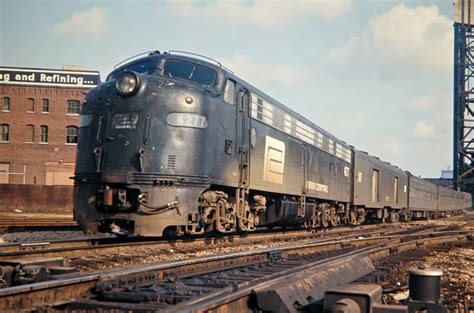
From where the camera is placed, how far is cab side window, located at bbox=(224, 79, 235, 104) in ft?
38.0

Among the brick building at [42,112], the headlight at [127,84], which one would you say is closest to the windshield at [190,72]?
the headlight at [127,84]

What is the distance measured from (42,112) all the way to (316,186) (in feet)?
96.8

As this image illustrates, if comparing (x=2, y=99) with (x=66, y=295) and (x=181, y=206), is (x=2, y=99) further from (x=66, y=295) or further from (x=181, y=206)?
(x=66, y=295)

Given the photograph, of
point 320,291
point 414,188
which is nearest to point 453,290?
point 320,291

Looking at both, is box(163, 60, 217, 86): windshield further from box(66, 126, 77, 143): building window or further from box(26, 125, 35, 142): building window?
box(26, 125, 35, 142): building window

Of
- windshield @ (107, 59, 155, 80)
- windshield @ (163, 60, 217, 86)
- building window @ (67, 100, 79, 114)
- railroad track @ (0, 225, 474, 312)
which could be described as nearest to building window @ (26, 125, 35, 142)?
building window @ (67, 100, 79, 114)

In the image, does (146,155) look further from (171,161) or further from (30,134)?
(30,134)

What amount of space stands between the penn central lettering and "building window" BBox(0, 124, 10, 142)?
3018 centimetres

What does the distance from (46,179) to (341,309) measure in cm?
3911

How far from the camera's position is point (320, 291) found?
5691 millimetres

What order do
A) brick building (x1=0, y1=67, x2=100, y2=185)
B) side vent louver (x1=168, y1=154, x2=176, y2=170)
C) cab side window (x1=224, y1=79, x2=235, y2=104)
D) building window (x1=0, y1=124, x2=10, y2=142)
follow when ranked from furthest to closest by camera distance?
building window (x1=0, y1=124, x2=10, y2=142)
brick building (x1=0, y1=67, x2=100, y2=185)
cab side window (x1=224, y1=79, x2=235, y2=104)
side vent louver (x1=168, y1=154, x2=176, y2=170)

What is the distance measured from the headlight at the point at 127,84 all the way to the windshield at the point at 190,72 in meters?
0.98

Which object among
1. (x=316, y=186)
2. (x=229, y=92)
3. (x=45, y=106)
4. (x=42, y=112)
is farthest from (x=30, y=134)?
(x=229, y=92)

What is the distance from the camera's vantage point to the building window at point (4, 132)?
4066 centimetres
